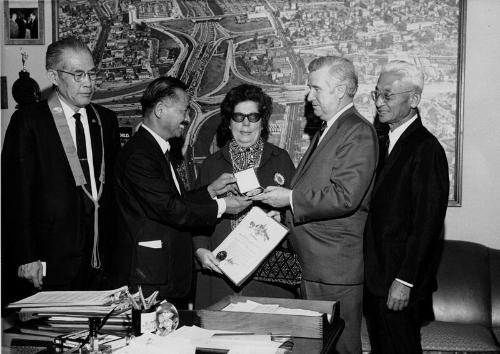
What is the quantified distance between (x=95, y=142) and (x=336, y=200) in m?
1.44

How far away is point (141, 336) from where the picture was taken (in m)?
1.83

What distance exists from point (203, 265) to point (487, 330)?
2.07 m

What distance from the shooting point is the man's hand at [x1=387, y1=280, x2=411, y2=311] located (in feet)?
9.55

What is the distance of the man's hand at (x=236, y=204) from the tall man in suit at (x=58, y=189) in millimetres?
707

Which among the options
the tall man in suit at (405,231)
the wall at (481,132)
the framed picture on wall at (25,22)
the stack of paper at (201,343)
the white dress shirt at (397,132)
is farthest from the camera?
the framed picture on wall at (25,22)

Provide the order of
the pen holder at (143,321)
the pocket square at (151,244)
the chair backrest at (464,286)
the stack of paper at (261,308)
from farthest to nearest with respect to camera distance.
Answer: the chair backrest at (464,286) < the pocket square at (151,244) < the stack of paper at (261,308) < the pen holder at (143,321)

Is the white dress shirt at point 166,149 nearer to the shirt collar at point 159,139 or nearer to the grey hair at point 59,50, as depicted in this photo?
the shirt collar at point 159,139

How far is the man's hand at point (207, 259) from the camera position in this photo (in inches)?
128

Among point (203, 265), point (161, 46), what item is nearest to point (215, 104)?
point (161, 46)

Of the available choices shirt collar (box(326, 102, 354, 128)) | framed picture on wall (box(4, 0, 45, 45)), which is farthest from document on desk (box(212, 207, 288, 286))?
framed picture on wall (box(4, 0, 45, 45))

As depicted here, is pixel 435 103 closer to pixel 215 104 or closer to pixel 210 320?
pixel 215 104

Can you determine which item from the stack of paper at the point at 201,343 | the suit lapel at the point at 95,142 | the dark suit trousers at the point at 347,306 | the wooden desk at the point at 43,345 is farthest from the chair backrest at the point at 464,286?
the stack of paper at the point at 201,343

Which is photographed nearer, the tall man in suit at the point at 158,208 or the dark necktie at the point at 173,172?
the tall man in suit at the point at 158,208

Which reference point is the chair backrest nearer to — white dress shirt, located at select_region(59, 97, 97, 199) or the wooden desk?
the wooden desk
